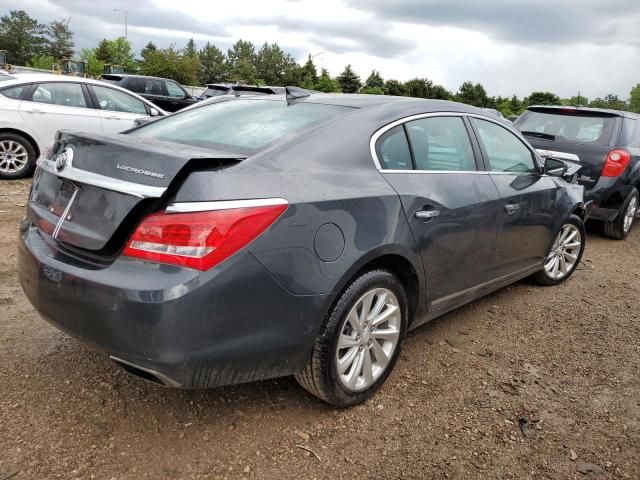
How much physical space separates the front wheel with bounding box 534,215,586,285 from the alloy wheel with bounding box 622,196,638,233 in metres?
2.26

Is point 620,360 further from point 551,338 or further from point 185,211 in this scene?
point 185,211

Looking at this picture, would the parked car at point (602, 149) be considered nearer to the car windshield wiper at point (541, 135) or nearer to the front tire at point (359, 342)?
the car windshield wiper at point (541, 135)

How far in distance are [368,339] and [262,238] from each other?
889 millimetres

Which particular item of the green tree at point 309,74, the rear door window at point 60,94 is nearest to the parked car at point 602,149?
the rear door window at point 60,94

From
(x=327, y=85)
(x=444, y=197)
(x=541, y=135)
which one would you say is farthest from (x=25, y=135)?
(x=327, y=85)

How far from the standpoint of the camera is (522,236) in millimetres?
3895

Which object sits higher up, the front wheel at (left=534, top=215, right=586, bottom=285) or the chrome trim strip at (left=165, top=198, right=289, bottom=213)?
the chrome trim strip at (left=165, top=198, right=289, bottom=213)

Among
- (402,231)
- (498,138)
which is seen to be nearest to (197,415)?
(402,231)

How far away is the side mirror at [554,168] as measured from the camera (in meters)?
4.26

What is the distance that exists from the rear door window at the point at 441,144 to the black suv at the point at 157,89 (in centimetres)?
1463

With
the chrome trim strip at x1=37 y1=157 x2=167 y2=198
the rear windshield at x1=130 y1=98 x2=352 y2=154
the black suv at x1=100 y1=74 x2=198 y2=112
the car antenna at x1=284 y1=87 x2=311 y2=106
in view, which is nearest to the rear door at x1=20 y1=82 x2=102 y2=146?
the rear windshield at x1=130 y1=98 x2=352 y2=154

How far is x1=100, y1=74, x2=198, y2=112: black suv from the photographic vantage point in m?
16.7

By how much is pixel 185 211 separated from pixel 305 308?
0.64 meters

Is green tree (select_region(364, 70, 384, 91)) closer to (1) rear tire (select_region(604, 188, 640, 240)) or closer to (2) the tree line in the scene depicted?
(2) the tree line
